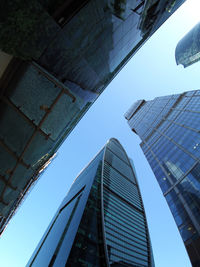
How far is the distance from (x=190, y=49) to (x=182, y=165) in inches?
3221

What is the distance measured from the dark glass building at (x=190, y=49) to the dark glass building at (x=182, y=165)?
3646cm

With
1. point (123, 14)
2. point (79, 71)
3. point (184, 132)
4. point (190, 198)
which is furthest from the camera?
point (184, 132)

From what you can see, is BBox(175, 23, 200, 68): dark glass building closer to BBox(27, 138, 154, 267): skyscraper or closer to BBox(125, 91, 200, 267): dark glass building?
BBox(125, 91, 200, 267): dark glass building

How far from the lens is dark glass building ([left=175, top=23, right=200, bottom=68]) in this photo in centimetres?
8155

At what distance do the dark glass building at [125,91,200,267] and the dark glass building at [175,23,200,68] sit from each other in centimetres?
3646

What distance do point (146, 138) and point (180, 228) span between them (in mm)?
47804

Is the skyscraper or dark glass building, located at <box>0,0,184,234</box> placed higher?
dark glass building, located at <box>0,0,184,234</box>

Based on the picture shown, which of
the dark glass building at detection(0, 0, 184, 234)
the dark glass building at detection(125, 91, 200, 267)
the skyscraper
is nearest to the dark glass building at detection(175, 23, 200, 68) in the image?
the dark glass building at detection(125, 91, 200, 267)

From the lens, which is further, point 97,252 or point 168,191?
point 168,191

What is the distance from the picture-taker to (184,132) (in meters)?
51.9

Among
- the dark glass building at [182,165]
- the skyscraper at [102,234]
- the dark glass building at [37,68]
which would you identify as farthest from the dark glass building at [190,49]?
the dark glass building at [37,68]

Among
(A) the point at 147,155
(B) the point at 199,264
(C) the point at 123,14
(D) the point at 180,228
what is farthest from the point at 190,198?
(C) the point at 123,14

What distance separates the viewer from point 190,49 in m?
87.3

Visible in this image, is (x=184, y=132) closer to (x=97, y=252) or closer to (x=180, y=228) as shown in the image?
(x=180, y=228)
